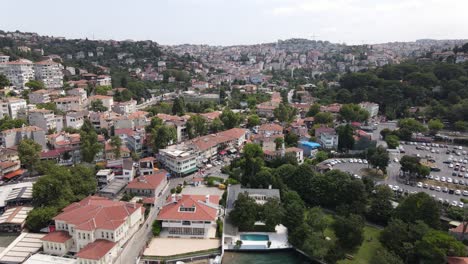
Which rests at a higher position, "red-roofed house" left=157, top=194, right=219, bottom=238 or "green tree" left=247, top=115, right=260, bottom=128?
"green tree" left=247, top=115, right=260, bottom=128

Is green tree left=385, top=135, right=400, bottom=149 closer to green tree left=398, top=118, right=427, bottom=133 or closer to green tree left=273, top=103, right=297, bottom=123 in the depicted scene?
green tree left=398, top=118, right=427, bottom=133

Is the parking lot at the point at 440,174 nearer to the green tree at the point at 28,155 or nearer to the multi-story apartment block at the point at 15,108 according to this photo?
the green tree at the point at 28,155

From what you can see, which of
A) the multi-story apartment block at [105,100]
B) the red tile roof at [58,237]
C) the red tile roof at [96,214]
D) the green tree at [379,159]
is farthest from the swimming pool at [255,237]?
the multi-story apartment block at [105,100]

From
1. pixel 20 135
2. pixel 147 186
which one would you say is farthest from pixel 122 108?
pixel 147 186

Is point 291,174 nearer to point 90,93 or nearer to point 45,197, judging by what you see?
point 45,197

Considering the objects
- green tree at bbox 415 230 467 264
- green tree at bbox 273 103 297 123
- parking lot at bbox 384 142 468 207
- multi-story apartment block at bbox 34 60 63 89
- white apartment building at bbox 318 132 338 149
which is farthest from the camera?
multi-story apartment block at bbox 34 60 63 89

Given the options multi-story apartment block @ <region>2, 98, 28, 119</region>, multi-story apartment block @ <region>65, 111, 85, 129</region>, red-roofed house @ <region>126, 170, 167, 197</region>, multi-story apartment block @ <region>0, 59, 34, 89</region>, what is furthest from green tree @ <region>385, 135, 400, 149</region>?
multi-story apartment block @ <region>0, 59, 34, 89</region>

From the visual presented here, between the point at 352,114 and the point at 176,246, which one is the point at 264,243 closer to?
the point at 176,246
